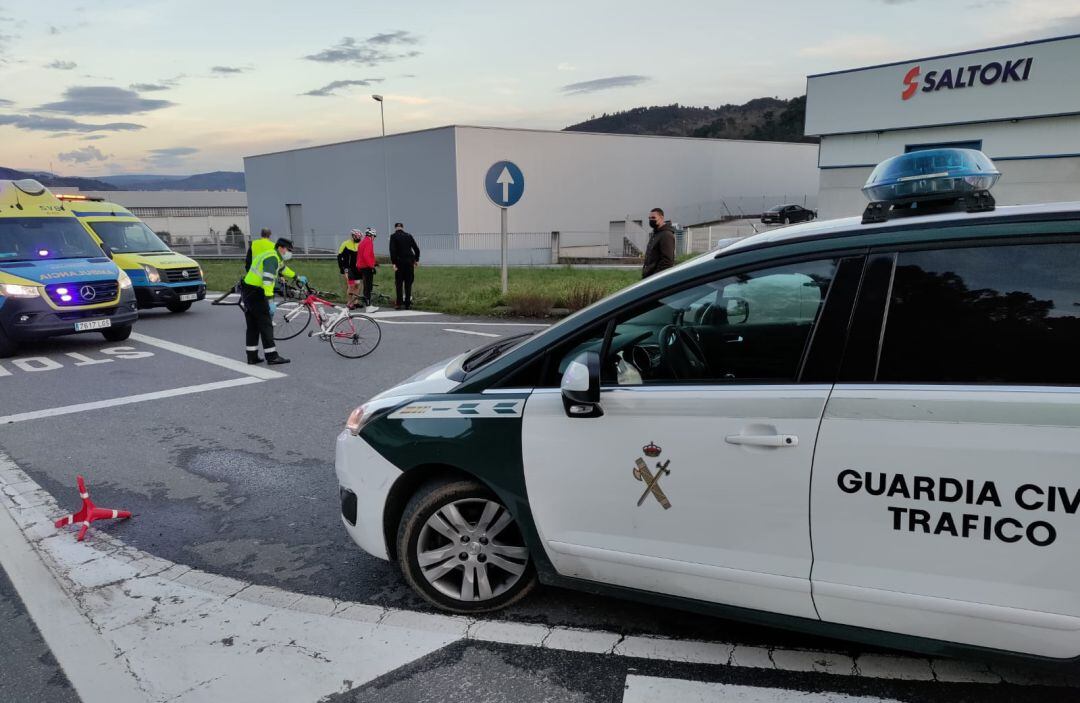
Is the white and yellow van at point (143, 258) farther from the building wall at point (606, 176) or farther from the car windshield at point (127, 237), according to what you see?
Result: the building wall at point (606, 176)

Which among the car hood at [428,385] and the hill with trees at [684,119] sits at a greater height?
the hill with trees at [684,119]

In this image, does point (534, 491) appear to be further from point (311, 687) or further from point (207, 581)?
point (207, 581)

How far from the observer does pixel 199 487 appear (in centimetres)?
518

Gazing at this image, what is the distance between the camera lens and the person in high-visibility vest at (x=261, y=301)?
9398mm

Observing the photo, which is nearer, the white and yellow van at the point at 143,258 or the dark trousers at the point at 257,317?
the dark trousers at the point at 257,317

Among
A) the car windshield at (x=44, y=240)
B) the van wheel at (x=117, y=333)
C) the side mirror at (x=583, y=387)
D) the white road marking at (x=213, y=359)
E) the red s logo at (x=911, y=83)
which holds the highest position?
the red s logo at (x=911, y=83)

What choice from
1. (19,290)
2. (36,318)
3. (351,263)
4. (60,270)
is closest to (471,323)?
(351,263)

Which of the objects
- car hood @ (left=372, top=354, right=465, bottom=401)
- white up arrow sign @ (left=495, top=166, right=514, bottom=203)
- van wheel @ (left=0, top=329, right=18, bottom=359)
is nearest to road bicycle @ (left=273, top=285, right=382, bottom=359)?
van wheel @ (left=0, top=329, right=18, bottom=359)

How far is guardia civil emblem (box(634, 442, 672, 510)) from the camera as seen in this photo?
276cm

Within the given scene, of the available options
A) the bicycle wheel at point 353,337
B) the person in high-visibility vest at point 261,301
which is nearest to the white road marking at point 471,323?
the bicycle wheel at point 353,337

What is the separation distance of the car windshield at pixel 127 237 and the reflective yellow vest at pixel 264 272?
7452 mm

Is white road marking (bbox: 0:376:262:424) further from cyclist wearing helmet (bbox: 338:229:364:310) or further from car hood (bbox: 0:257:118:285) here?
cyclist wearing helmet (bbox: 338:229:364:310)

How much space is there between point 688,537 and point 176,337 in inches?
451

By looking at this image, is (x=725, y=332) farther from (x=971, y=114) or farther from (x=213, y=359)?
(x=971, y=114)
